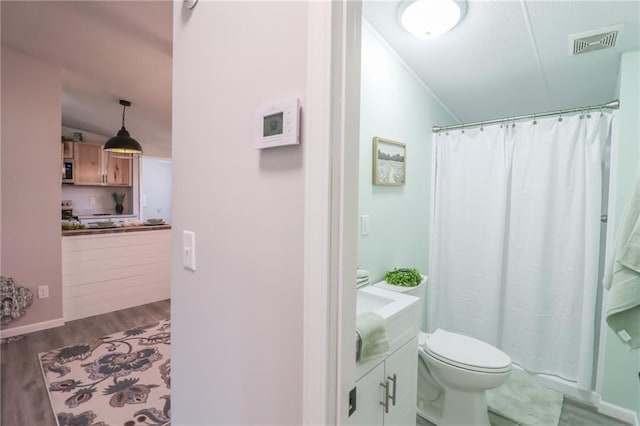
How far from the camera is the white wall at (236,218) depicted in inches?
27.3

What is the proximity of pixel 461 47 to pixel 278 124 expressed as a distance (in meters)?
1.81

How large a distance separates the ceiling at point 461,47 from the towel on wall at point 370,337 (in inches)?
64.3

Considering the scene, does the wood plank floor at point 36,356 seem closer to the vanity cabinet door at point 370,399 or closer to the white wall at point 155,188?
the vanity cabinet door at point 370,399

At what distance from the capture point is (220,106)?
0.88 m

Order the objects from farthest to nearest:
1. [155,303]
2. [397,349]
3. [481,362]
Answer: [155,303], [481,362], [397,349]

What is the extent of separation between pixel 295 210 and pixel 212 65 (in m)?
Answer: 0.56

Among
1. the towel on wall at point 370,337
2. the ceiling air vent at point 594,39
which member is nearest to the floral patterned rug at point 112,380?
the towel on wall at point 370,337

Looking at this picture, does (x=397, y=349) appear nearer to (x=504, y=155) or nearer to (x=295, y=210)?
(x=295, y=210)

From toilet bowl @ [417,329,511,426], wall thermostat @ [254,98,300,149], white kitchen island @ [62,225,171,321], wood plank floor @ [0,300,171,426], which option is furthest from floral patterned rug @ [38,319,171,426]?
wall thermostat @ [254,98,300,149]

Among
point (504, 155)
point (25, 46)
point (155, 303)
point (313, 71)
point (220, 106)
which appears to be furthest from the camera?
point (155, 303)

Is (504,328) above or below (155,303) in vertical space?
above

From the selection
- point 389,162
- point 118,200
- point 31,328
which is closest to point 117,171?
point 118,200

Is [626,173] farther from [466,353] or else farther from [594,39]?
[466,353]

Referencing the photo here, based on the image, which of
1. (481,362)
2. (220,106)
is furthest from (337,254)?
(481,362)
